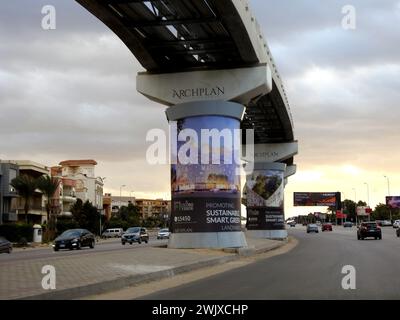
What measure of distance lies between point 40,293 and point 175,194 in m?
18.1

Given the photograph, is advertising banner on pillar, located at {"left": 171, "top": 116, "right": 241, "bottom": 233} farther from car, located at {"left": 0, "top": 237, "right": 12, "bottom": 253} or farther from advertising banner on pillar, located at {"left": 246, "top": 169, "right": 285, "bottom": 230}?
advertising banner on pillar, located at {"left": 246, "top": 169, "right": 285, "bottom": 230}

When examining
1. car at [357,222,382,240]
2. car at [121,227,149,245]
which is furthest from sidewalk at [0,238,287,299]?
car at [121,227,149,245]

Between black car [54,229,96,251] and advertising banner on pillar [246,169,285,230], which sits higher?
advertising banner on pillar [246,169,285,230]

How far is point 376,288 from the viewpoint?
1330 cm

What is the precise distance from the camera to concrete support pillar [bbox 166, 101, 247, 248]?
28688 millimetres

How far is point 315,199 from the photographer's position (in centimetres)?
14738

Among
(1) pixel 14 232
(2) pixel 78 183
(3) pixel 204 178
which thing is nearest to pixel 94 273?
(3) pixel 204 178

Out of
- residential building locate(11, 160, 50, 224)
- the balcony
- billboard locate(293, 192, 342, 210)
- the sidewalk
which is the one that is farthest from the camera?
billboard locate(293, 192, 342, 210)

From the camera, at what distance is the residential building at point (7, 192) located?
73062 mm

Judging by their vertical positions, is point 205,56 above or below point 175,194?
above

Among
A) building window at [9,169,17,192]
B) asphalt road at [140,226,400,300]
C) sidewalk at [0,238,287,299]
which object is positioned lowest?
asphalt road at [140,226,400,300]

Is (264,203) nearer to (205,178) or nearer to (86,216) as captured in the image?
(205,178)
